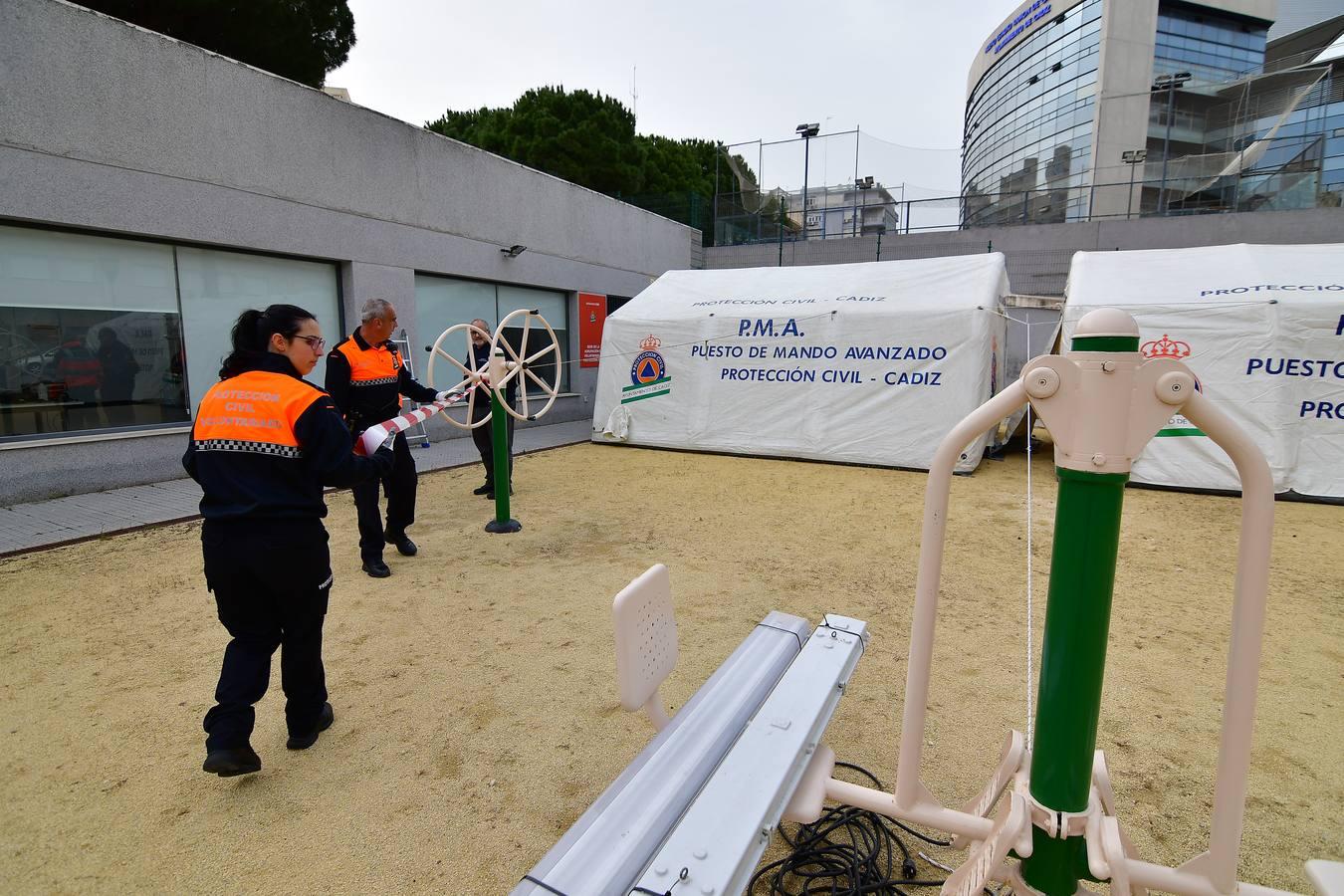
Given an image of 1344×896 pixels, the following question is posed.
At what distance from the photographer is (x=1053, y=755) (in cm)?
127

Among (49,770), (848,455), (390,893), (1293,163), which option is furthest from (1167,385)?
(1293,163)

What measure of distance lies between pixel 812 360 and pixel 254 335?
24.0 ft

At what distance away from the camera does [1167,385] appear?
1063 mm

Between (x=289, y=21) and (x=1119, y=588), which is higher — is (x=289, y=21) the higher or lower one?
the higher one

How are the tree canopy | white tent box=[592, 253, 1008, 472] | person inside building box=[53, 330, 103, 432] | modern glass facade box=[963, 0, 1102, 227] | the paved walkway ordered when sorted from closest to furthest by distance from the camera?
the paved walkway, person inside building box=[53, 330, 103, 432], white tent box=[592, 253, 1008, 472], the tree canopy, modern glass facade box=[963, 0, 1102, 227]

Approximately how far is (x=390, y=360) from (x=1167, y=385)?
13.8 feet

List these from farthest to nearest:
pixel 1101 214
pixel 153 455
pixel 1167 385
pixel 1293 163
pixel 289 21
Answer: pixel 1101 214 < pixel 1293 163 < pixel 289 21 < pixel 153 455 < pixel 1167 385

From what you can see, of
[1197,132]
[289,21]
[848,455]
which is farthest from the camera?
[1197,132]

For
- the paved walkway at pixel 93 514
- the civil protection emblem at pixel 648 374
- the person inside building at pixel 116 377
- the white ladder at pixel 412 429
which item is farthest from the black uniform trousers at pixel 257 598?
the civil protection emblem at pixel 648 374

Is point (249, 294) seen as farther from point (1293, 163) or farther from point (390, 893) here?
point (1293, 163)

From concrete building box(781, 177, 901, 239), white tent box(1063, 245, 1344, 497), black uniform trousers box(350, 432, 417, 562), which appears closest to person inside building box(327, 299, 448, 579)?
black uniform trousers box(350, 432, 417, 562)

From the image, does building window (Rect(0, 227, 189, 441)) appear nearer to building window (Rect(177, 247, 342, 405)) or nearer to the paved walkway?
building window (Rect(177, 247, 342, 405))

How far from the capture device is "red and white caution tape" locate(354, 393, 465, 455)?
2797 mm

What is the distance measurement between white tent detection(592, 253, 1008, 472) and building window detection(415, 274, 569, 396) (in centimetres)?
181
